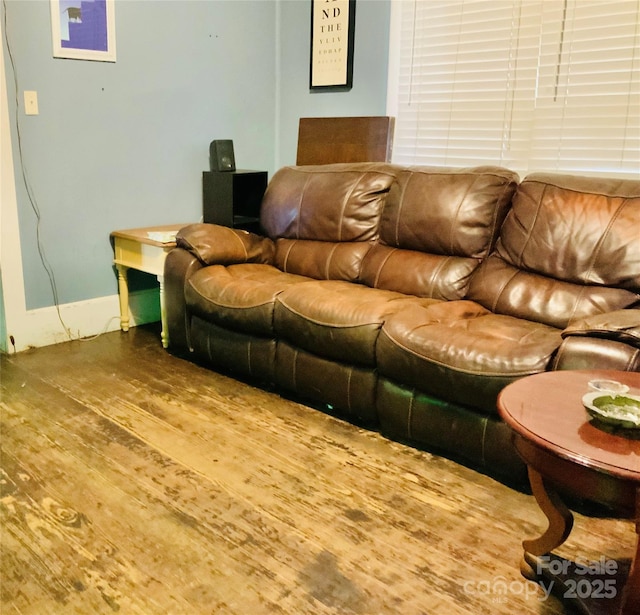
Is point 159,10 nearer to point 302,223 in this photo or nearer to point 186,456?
point 302,223

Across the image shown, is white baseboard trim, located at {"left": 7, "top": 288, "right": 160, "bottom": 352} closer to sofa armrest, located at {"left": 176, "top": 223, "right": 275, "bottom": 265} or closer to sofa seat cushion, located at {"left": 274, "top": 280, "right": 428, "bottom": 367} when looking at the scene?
sofa armrest, located at {"left": 176, "top": 223, "right": 275, "bottom": 265}

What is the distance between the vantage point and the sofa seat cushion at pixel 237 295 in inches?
104

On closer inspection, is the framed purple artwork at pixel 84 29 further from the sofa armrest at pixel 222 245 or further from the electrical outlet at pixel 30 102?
the sofa armrest at pixel 222 245

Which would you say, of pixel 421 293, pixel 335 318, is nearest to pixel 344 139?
pixel 421 293

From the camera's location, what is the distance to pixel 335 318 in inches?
93.7

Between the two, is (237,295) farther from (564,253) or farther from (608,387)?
(608,387)

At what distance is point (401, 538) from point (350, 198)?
1773mm

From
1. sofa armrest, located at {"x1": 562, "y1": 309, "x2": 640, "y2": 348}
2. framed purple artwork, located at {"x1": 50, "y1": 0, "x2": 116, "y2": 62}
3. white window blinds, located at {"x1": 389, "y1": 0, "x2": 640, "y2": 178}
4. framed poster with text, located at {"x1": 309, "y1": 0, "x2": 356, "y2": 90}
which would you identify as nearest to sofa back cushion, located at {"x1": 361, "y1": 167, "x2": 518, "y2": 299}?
white window blinds, located at {"x1": 389, "y1": 0, "x2": 640, "y2": 178}

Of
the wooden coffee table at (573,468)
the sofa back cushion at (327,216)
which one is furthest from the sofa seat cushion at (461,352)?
the sofa back cushion at (327,216)

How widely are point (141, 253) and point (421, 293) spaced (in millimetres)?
1531

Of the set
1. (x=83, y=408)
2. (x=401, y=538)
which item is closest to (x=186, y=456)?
(x=83, y=408)

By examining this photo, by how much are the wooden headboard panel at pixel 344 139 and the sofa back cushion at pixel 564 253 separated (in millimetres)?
1095

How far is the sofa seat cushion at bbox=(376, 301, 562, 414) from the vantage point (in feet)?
6.39

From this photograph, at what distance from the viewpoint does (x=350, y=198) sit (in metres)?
3.08
